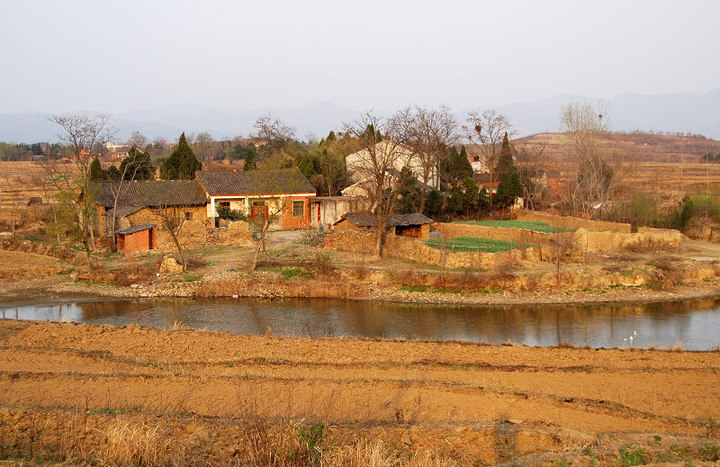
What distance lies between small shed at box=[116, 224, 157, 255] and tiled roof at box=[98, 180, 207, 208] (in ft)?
14.1

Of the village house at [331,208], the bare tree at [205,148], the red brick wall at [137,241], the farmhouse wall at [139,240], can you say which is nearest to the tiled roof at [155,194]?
the farmhouse wall at [139,240]

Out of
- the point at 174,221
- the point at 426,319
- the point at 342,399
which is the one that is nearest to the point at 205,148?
the point at 174,221

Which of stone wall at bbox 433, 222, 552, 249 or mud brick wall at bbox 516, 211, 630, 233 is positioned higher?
mud brick wall at bbox 516, 211, 630, 233

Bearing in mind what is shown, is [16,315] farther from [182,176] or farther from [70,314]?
[182,176]

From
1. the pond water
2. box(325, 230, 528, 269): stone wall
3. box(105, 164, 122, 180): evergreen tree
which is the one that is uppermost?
box(105, 164, 122, 180): evergreen tree

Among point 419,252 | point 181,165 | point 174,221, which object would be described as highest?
point 181,165

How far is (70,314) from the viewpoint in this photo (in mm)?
22594

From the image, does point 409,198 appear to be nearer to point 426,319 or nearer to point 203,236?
point 203,236

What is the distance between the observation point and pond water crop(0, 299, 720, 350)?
20.0 meters

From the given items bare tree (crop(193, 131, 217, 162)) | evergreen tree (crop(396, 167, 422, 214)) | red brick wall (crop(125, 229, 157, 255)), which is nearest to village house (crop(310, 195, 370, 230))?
evergreen tree (crop(396, 167, 422, 214))

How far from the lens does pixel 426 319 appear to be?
72.5ft

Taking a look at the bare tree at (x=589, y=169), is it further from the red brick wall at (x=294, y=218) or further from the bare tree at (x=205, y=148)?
the bare tree at (x=205, y=148)

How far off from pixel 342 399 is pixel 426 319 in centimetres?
1084

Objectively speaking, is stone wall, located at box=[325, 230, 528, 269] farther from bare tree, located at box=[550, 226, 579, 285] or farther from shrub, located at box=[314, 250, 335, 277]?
shrub, located at box=[314, 250, 335, 277]
